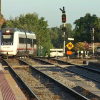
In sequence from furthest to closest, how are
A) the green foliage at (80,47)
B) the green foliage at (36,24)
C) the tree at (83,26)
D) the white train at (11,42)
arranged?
the tree at (83,26), the green foliage at (36,24), the green foliage at (80,47), the white train at (11,42)

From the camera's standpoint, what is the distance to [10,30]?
33.1m

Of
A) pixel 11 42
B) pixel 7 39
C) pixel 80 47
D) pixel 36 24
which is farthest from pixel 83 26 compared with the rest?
pixel 11 42

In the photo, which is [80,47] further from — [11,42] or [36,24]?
[36,24]

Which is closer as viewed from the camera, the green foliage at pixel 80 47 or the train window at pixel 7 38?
the train window at pixel 7 38

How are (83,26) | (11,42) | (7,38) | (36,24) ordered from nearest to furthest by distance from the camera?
(11,42)
(7,38)
(36,24)
(83,26)

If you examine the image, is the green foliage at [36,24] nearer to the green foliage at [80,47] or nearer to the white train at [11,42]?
the green foliage at [80,47]

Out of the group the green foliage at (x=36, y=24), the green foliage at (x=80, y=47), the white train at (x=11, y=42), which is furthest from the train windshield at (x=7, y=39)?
the green foliage at (x=36, y=24)

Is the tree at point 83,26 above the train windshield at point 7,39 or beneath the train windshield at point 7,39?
above

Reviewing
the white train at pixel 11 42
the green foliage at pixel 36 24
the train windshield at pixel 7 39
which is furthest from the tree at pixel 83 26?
the train windshield at pixel 7 39

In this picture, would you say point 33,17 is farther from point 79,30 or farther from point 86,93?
point 86,93

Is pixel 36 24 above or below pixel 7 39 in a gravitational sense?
above

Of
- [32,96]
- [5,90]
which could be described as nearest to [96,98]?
[32,96]

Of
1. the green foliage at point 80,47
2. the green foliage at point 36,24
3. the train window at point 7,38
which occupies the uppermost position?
the green foliage at point 36,24

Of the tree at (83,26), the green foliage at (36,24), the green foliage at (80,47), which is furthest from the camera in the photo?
the tree at (83,26)
